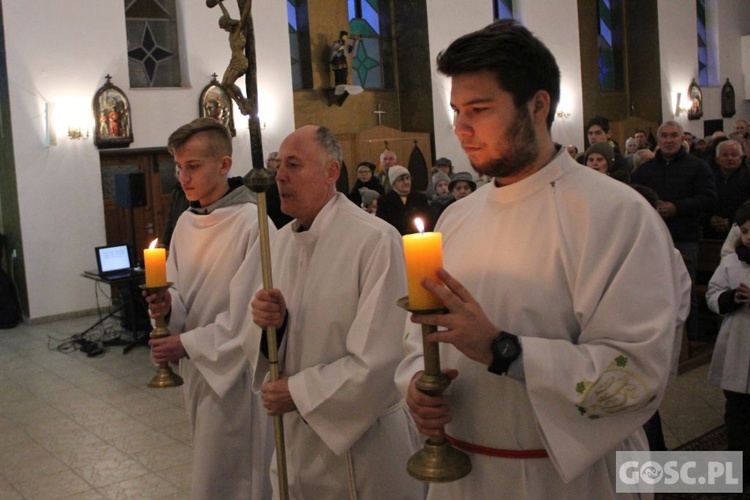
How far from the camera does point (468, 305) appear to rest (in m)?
1.69

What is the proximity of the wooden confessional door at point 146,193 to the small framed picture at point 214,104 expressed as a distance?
0.87m

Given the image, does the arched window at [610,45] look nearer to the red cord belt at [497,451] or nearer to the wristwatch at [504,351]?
the red cord belt at [497,451]

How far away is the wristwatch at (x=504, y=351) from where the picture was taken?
5.66 feet

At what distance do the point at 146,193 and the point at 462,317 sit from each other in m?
10.5

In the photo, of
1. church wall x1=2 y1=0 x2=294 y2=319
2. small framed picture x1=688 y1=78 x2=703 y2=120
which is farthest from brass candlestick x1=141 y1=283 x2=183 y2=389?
small framed picture x1=688 y1=78 x2=703 y2=120

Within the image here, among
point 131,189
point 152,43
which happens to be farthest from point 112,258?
point 152,43

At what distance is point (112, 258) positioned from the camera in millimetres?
9172

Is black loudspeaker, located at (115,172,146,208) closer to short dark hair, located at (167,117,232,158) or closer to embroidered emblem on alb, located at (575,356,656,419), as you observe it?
short dark hair, located at (167,117,232,158)

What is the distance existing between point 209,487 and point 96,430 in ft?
9.29

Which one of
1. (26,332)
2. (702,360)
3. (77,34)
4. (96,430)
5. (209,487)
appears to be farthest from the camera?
(77,34)

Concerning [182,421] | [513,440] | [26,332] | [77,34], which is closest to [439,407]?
[513,440]

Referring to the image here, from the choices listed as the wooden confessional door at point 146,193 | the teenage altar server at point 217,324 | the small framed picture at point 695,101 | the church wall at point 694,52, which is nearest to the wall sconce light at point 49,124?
the wooden confessional door at point 146,193

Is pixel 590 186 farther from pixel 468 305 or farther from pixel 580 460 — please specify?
pixel 580 460

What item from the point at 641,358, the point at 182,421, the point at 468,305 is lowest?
the point at 182,421
